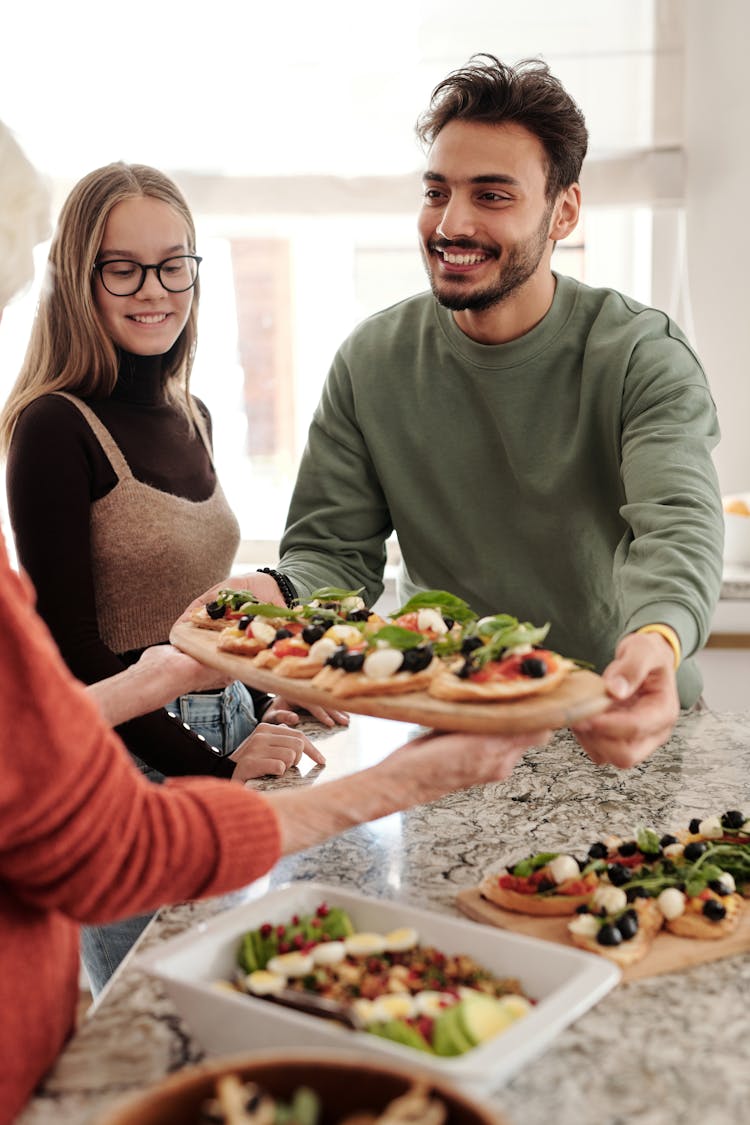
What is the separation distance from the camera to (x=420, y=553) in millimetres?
2396

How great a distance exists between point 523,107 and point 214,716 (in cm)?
126

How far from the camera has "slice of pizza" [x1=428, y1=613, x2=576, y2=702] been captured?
4.36 feet

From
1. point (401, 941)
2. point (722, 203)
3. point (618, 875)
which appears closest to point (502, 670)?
point (618, 875)

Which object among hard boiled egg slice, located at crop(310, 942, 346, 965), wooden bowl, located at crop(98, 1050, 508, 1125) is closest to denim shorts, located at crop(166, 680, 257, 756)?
hard boiled egg slice, located at crop(310, 942, 346, 965)

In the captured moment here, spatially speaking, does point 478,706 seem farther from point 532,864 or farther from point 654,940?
point 654,940

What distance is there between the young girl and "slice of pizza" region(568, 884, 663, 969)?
89cm

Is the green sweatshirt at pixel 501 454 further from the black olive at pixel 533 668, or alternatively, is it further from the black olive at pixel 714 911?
the black olive at pixel 714 911

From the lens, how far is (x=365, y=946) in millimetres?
1100

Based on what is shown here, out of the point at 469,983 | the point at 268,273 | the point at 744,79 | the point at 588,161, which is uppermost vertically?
the point at 744,79

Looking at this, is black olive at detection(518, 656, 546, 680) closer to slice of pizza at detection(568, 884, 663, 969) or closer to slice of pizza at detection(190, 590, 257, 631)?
slice of pizza at detection(568, 884, 663, 969)

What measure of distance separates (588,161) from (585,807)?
7.65 ft

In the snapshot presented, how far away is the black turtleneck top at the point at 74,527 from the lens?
2072mm

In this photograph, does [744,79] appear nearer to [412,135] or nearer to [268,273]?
[412,135]

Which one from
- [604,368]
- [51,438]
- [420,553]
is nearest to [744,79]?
[604,368]
